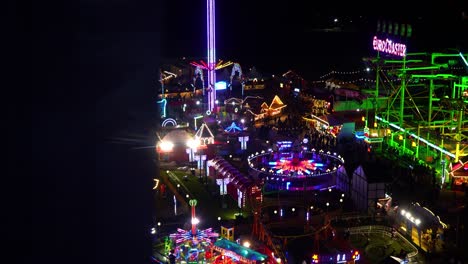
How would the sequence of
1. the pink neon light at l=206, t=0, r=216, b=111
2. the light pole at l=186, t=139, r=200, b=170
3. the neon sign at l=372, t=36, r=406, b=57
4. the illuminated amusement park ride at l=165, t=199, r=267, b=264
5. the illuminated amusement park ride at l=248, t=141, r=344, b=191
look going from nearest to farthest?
the illuminated amusement park ride at l=165, t=199, r=267, b=264 < the illuminated amusement park ride at l=248, t=141, r=344, b=191 < the light pole at l=186, t=139, r=200, b=170 < the neon sign at l=372, t=36, r=406, b=57 < the pink neon light at l=206, t=0, r=216, b=111

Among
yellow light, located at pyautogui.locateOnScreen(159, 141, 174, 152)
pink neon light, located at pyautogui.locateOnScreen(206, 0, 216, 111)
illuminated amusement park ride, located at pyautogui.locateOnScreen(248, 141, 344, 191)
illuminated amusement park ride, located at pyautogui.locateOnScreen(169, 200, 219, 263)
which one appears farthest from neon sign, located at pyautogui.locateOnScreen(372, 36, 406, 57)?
illuminated amusement park ride, located at pyautogui.locateOnScreen(169, 200, 219, 263)

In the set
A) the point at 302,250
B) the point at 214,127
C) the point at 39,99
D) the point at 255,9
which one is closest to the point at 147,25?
the point at 39,99

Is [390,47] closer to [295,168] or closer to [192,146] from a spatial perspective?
[295,168]

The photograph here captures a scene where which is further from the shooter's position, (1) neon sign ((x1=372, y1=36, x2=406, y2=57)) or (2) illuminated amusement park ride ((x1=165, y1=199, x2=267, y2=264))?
(1) neon sign ((x1=372, y1=36, x2=406, y2=57))

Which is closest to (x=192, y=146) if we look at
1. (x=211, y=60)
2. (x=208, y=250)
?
(x=211, y=60)

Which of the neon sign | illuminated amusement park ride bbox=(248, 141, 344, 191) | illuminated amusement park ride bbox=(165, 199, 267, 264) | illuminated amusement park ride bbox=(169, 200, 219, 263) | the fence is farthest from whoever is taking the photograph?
the neon sign

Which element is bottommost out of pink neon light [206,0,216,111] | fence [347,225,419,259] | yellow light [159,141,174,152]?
fence [347,225,419,259]

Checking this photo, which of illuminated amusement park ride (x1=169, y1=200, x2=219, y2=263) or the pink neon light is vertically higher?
the pink neon light

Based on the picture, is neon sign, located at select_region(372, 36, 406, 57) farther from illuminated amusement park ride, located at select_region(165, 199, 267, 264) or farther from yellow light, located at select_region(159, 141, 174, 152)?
illuminated amusement park ride, located at select_region(165, 199, 267, 264)
